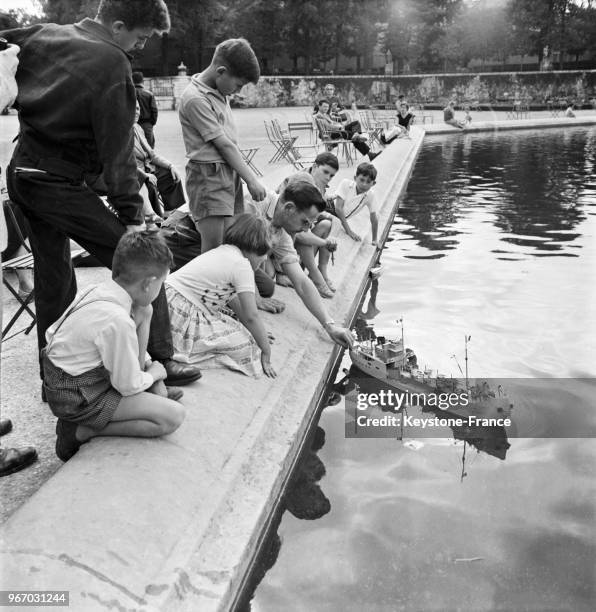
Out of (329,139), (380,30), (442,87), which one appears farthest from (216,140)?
(380,30)

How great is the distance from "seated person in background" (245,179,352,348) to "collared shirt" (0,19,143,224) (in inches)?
66.8

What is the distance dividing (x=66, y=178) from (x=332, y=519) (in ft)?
5.90

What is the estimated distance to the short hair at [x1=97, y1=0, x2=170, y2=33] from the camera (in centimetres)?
274

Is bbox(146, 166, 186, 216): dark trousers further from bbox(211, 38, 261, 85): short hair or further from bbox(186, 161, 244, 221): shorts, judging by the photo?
bbox(211, 38, 261, 85): short hair

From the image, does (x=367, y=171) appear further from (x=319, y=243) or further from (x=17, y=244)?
(x=17, y=244)

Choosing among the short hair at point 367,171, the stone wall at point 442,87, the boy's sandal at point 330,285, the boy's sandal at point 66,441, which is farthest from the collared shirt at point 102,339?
the stone wall at point 442,87

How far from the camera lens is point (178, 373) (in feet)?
10.9

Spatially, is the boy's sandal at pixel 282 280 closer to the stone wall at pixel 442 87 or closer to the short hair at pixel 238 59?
the short hair at pixel 238 59

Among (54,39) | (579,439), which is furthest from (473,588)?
(54,39)

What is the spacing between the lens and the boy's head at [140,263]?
2650mm

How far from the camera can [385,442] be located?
3.86 metres

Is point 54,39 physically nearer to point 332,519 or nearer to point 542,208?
point 332,519

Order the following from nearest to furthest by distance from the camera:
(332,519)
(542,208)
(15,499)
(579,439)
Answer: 1. (15,499)
2. (332,519)
3. (579,439)
4. (542,208)

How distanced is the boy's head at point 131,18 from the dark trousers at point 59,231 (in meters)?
0.61
